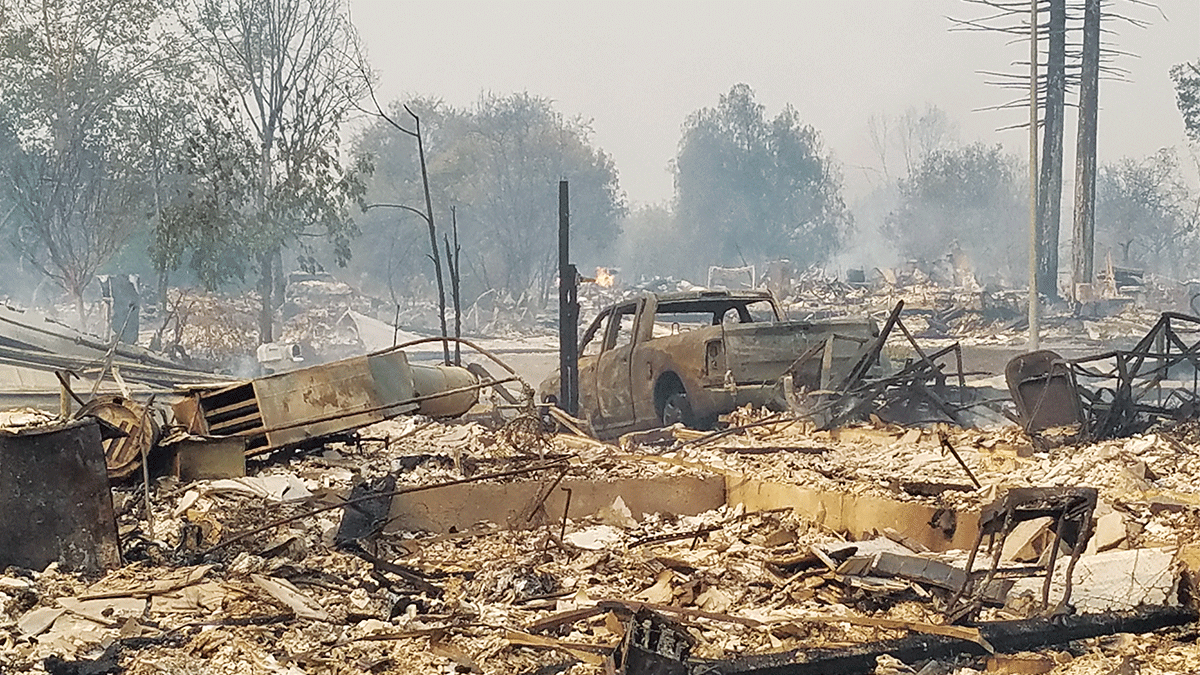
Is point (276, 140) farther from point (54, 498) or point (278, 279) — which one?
point (54, 498)

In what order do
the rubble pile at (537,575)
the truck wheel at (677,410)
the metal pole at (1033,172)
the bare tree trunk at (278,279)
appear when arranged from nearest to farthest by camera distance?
1. the rubble pile at (537,575)
2. the truck wheel at (677,410)
3. the metal pole at (1033,172)
4. the bare tree trunk at (278,279)

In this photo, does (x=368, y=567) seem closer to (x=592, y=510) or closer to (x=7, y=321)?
(x=592, y=510)

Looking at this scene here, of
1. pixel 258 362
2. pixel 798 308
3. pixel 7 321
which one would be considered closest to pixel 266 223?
pixel 258 362

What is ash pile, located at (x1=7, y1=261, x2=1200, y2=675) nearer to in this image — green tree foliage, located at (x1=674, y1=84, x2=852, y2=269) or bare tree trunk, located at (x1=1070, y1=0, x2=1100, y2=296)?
bare tree trunk, located at (x1=1070, y1=0, x2=1100, y2=296)

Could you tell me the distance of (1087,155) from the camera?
92.7ft

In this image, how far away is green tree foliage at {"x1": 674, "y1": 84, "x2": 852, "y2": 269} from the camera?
208 feet

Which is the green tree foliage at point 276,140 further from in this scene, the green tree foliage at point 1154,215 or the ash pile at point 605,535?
the green tree foliage at point 1154,215

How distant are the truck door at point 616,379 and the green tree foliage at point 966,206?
47.0m

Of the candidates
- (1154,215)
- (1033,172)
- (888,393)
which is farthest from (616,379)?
(1154,215)

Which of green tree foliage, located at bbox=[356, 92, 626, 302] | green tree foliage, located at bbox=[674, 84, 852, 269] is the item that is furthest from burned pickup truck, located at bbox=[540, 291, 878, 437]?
green tree foliage, located at bbox=[674, 84, 852, 269]

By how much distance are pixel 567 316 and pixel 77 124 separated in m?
23.3

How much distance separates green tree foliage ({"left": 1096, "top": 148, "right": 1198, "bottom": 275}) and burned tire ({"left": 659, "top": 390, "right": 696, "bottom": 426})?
46.5 metres

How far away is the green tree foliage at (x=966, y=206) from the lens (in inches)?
2295

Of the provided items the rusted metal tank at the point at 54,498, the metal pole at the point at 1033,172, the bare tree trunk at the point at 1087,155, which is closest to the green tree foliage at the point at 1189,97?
the bare tree trunk at the point at 1087,155
